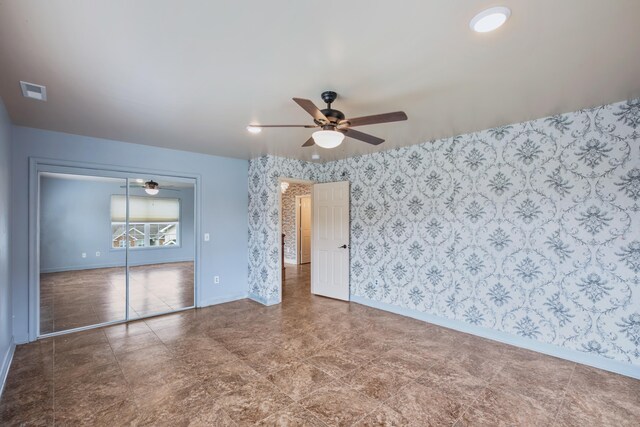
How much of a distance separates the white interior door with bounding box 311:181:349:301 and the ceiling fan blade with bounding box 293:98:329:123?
9.08 feet

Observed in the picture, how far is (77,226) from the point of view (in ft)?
12.4

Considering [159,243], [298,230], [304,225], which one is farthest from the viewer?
[304,225]

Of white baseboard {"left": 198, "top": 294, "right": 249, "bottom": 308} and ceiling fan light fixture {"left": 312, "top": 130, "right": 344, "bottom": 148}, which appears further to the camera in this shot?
white baseboard {"left": 198, "top": 294, "right": 249, "bottom": 308}

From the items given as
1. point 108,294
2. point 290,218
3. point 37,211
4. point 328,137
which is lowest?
point 108,294

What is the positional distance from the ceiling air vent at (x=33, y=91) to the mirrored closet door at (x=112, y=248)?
55.1 inches

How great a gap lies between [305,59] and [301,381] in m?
2.59

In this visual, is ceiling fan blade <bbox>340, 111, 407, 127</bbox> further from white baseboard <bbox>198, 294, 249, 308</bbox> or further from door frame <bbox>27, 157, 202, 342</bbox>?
white baseboard <bbox>198, 294, 249, 308</bbox>

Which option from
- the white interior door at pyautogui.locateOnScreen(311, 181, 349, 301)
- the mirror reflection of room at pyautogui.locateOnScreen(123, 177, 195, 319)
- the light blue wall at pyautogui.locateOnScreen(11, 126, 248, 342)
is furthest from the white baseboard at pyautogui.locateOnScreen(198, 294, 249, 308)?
the white interior door at pyautogui.locateOnScreen(311, 181, 349, 301)

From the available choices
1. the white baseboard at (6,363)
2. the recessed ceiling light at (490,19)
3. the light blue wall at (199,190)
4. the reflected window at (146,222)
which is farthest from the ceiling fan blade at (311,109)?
the white baseboard at (6,363)

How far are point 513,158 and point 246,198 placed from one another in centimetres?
406

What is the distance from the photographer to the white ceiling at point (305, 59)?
1.55 metres

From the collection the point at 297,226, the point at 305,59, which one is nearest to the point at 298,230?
the point at 297,226

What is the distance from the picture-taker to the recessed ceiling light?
4.94ft

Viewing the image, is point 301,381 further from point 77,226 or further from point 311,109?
point 77,226
